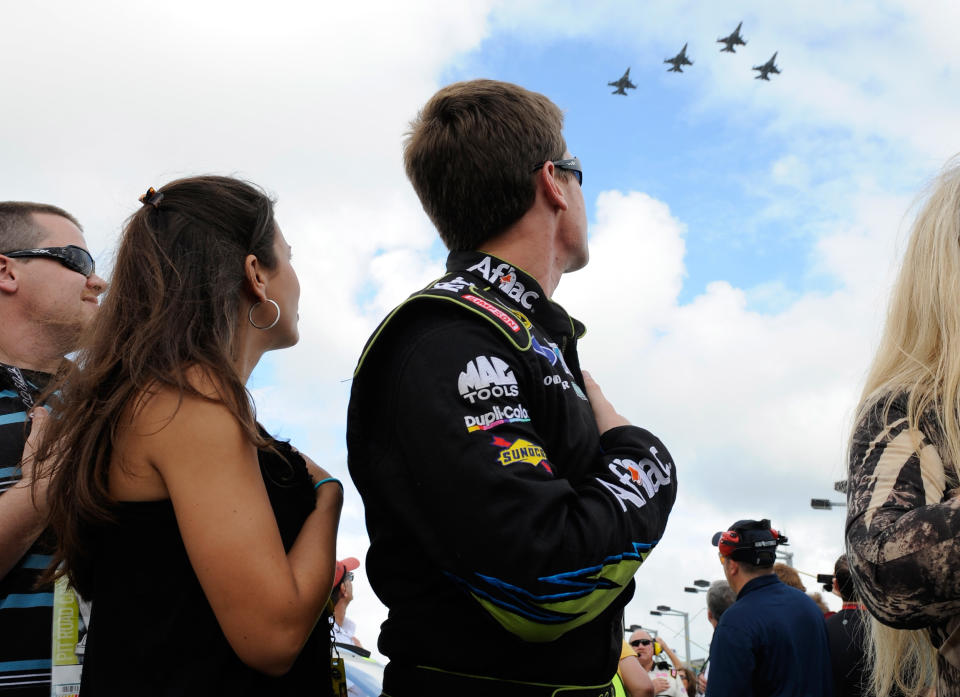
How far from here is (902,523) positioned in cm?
186

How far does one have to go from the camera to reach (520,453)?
1.86 metres


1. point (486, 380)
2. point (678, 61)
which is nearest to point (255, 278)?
point (486, 380)

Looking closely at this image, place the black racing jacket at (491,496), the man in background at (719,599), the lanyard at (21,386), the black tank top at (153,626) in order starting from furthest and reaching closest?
the man in background at (719,599)
the lanyard at (21,386)
the black tank top at (153,626)
the black racing jacket at (491,496)

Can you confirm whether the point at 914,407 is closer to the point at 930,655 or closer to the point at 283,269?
the point at 930,655

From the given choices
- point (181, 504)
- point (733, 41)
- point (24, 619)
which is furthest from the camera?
point (733, 41)

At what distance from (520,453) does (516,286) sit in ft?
1.93

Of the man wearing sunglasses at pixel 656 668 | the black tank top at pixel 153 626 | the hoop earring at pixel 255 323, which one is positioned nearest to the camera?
the black tank top at pixel 153 626

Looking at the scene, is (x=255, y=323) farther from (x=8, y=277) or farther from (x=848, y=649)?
(x=848, y=649)

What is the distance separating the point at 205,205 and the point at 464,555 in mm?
1266

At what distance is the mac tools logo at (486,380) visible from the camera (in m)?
1.90

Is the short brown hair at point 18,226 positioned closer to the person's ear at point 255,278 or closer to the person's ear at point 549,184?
the person's ear at point 255,278

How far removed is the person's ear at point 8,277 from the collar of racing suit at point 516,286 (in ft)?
5.55

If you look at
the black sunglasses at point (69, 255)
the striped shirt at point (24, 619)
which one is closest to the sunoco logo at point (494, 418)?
the striped shirt at point (24, 619)

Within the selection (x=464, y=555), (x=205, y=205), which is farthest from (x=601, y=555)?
(x=205, y=205)
